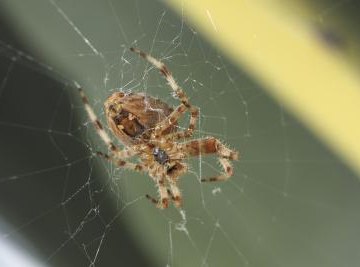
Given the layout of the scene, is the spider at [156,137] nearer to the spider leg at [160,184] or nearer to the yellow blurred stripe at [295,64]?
the spider leg at [160,184]

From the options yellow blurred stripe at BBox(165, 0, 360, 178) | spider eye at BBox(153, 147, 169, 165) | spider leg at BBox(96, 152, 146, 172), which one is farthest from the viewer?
yellow blurred stripe at BBox(165, 0, 360, 178)

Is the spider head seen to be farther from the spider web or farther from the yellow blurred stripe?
the yellow blurred stripe

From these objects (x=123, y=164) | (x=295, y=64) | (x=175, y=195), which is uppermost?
(x=295, y=64)

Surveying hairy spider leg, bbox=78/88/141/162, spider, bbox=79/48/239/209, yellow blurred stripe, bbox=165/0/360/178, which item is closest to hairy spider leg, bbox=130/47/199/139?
spider, bbox=79/48/239/209

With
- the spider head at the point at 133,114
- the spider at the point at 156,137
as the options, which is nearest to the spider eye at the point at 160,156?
the spider at the point at 156,137

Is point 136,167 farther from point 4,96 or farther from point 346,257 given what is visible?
point 346,257

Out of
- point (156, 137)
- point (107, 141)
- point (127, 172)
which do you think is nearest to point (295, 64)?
point (127, 172)

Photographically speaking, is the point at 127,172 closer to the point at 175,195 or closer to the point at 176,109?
the point at 175,195
